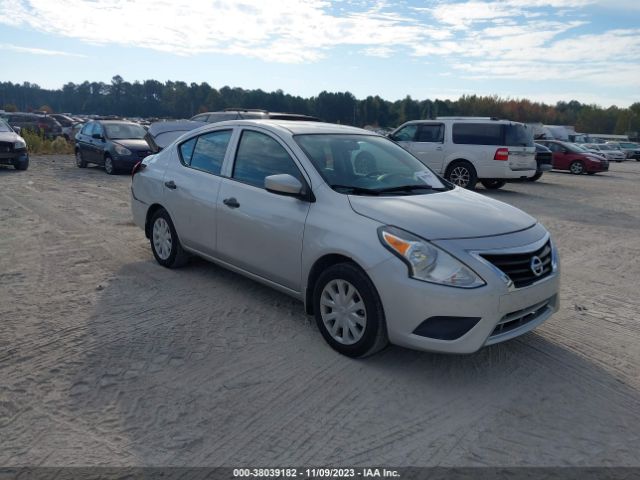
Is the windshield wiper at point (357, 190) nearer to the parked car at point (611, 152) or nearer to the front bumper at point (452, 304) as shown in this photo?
the front bumper at point (452, 304)

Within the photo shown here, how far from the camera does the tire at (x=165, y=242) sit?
236 inches

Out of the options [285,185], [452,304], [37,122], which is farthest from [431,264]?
[37,122]

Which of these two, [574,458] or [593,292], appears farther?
[593,292]

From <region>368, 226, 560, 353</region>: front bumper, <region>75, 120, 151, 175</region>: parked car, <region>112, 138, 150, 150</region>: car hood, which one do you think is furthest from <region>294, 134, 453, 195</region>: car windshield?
<region>112, 138, 150, 150</region>: car hood

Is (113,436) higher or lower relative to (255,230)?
lower

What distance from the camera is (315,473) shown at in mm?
2807

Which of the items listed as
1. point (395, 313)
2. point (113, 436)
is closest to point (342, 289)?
point (395, 313)

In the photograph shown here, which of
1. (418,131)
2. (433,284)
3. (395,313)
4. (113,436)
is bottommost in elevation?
(113,436)

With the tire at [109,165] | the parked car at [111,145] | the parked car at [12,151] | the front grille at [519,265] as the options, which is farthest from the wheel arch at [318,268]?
the parked car at [12,151]

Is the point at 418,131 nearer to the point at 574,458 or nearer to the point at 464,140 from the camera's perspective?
the point at 464,140

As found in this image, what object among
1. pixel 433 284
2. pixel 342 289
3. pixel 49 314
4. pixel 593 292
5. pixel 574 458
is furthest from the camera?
pixel 593 292

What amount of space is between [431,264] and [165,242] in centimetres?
351

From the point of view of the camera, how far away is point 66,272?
6.00 m

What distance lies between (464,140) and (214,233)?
428 inches
